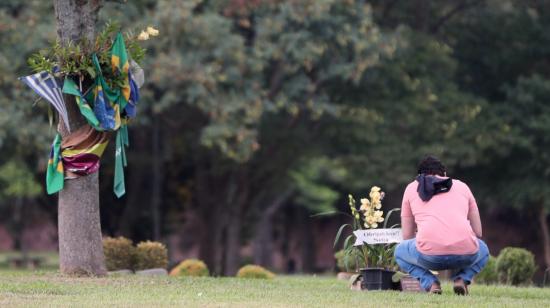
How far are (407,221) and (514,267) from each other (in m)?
5.36

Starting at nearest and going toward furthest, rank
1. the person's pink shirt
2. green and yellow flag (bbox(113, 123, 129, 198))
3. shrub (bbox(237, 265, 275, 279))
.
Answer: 1. the person's pink shirt
2. green and yellow flag (bbox(113, 123, 129, 198))
3. shrub (bbox(237, 265, 275, 279))

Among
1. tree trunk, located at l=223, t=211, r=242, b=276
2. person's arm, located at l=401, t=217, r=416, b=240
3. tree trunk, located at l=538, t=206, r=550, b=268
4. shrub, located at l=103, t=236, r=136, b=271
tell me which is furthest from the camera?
tree trunk, located at l=538, t=206, r=550, b=268

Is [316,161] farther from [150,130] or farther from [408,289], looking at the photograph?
[408,289]

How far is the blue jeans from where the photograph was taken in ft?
36.5

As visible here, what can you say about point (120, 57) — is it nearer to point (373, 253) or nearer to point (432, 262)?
point (373, 253)

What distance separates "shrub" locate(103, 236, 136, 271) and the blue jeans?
5.82m

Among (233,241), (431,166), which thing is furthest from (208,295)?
(233,241)

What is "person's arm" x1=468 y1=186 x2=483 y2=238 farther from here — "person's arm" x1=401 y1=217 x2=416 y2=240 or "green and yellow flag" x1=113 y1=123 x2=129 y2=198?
"green and yellow flag" x1=113 y1=123 x2=129 y2=198

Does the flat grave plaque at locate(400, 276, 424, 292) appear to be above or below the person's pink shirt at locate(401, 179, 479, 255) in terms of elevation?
below

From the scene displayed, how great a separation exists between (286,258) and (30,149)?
21817 mm

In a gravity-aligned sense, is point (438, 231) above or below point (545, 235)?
above

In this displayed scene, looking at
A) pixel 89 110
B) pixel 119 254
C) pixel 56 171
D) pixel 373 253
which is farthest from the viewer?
pixel 119 254

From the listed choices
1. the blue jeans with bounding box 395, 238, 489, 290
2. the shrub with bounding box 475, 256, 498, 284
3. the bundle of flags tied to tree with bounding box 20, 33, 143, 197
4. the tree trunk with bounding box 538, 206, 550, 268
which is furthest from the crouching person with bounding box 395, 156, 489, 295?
the tree trunk with bounding box 538, 206, 550, 268

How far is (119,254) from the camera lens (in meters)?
16.2
